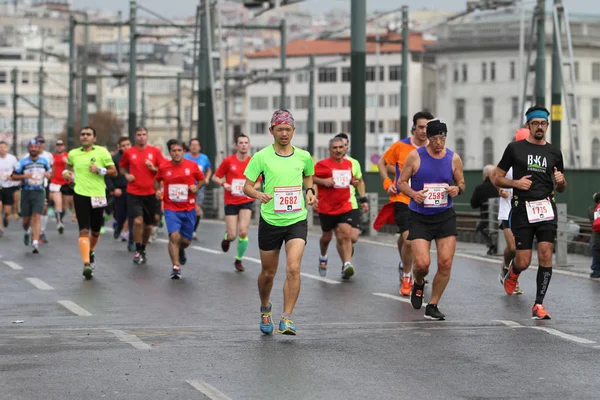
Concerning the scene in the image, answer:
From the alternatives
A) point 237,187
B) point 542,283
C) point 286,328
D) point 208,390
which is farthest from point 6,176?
point 208,390

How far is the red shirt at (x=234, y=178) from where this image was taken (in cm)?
2131

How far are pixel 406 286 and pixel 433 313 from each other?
278 centimetres

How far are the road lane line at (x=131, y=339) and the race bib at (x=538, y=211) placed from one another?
12.5 ft

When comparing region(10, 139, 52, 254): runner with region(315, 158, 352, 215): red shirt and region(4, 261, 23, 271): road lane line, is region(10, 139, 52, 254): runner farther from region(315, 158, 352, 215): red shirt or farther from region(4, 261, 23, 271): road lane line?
region(315, 158, 352, 215): red shirt

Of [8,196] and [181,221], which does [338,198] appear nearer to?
[181,221]

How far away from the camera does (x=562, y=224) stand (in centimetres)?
2194

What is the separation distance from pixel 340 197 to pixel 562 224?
4.20 meters

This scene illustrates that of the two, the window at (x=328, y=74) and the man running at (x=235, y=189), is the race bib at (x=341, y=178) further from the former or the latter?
the window at (x=328, y=74)

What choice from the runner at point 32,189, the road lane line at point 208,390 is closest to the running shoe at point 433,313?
the road lane line at point 208,390

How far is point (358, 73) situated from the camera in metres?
31.7

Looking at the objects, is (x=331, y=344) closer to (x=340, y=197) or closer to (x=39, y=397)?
(x=39, y=397)

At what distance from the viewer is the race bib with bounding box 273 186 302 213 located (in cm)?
1306

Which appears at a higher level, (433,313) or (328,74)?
(328,74)

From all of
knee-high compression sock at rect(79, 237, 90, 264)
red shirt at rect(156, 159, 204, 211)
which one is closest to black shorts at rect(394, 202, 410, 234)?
red shirt at rect(156, 159, 204, 211)
